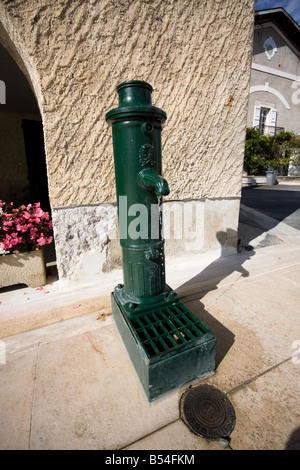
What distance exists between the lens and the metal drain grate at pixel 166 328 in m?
1.43

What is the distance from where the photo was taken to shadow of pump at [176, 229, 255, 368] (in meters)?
1.87

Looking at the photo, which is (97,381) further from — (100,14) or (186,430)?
(100,14)

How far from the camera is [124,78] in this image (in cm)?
252

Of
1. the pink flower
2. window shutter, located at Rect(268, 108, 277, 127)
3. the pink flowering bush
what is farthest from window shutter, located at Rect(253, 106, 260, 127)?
the pink flower

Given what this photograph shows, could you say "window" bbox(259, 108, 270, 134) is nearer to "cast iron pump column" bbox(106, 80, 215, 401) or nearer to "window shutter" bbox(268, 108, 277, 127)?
"window shutter" bbox(268, 108, 277, 127)

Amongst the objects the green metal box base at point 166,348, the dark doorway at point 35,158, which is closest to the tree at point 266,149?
the dark doorway at point 35,158

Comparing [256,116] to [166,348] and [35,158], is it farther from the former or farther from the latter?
[166,348]

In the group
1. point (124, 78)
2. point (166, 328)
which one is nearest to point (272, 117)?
point (124, 78)

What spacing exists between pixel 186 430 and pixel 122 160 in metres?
1.61

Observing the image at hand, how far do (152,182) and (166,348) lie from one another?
997 mm

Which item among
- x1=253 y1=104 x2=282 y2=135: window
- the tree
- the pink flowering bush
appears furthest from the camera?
x1=253 y1=104 x2=282 y2=135: window

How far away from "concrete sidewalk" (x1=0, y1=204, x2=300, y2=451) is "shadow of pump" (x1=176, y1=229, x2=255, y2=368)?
0.01 m

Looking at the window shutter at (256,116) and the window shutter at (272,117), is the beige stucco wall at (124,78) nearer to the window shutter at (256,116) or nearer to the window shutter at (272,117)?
the window shutter at (256,116)
